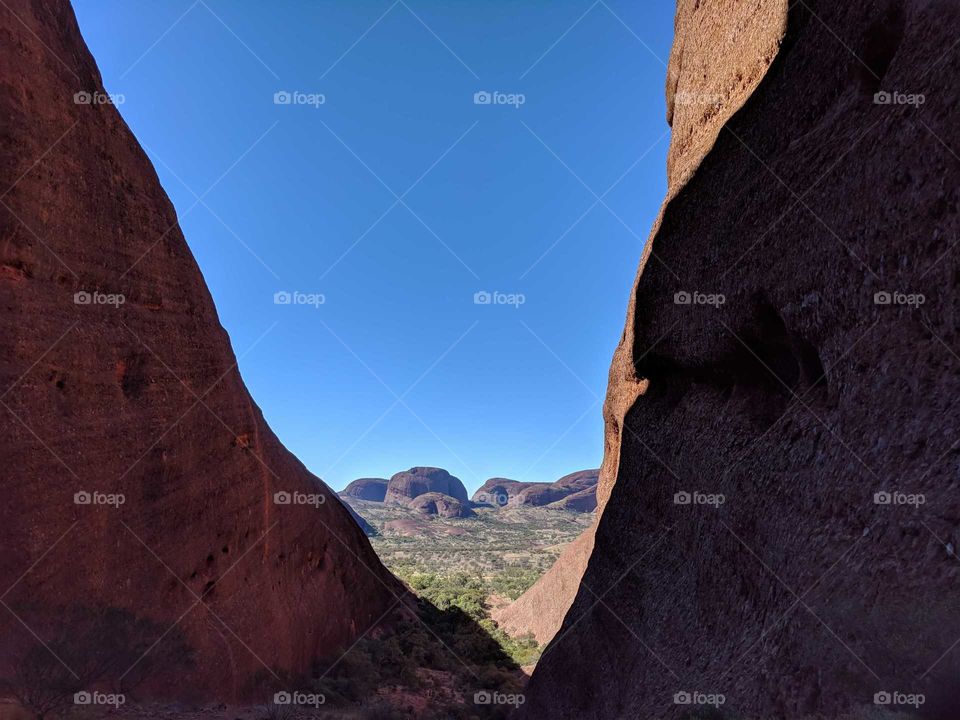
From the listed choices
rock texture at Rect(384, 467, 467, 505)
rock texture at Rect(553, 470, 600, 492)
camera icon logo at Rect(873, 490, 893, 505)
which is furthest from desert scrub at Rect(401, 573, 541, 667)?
rock texture at Rect(553, 470, 600, 492)

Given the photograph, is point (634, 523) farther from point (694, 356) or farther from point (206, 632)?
point (206, 632)

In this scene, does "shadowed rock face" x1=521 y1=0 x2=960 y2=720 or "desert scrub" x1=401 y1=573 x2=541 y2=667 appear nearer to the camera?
"shadowed rock face" x1=521 y1=0 x2=960 y2=720

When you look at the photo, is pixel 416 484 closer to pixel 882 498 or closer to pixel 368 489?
pixel 368 489

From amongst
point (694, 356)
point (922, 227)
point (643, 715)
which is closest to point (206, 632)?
point (643, 715)

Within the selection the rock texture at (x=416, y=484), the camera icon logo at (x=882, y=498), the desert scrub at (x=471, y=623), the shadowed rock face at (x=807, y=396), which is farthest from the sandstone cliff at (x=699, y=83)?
the rock texture at (x=416, y=484)

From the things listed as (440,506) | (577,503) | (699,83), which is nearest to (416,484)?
(440,506)

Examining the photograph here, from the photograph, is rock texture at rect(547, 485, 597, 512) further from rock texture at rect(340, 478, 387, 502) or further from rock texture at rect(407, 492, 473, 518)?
rock texture at rect(340, 478, 387, 502)
